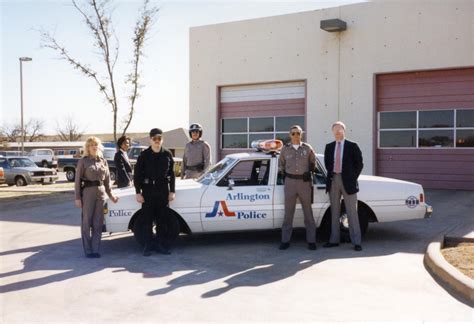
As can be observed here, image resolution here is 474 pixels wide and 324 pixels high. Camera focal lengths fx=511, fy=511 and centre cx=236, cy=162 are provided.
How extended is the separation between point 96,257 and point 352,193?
12.1 ft

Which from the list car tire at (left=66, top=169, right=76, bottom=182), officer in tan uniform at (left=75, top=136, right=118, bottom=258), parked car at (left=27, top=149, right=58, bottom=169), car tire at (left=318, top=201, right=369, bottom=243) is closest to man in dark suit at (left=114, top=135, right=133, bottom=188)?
officer in tan uniform at (left=75, top=136, right=118, bottom=258)

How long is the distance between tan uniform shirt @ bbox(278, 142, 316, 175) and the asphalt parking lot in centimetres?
116

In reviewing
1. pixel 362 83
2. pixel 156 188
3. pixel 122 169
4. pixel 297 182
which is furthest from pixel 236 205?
pixel 362 83

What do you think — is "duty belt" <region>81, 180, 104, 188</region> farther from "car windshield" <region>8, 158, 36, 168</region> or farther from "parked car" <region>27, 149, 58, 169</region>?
"parked car" <region>27, 149, 58, 169</region>

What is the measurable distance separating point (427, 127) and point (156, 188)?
10900mm

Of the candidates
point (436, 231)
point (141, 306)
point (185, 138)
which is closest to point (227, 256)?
point (141, 306)

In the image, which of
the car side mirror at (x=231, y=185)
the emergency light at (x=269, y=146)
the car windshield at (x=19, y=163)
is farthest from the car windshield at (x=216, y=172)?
the car windshield at (x=19, y=163)

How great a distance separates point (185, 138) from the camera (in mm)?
66188

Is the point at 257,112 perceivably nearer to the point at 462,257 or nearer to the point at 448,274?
the point at 462,257

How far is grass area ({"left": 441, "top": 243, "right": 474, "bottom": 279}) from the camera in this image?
5911mm

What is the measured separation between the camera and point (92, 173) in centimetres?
696

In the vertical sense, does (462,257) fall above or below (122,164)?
below

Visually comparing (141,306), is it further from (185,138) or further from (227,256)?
(185,138)

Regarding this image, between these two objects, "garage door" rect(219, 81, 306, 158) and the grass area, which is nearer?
the grass area
